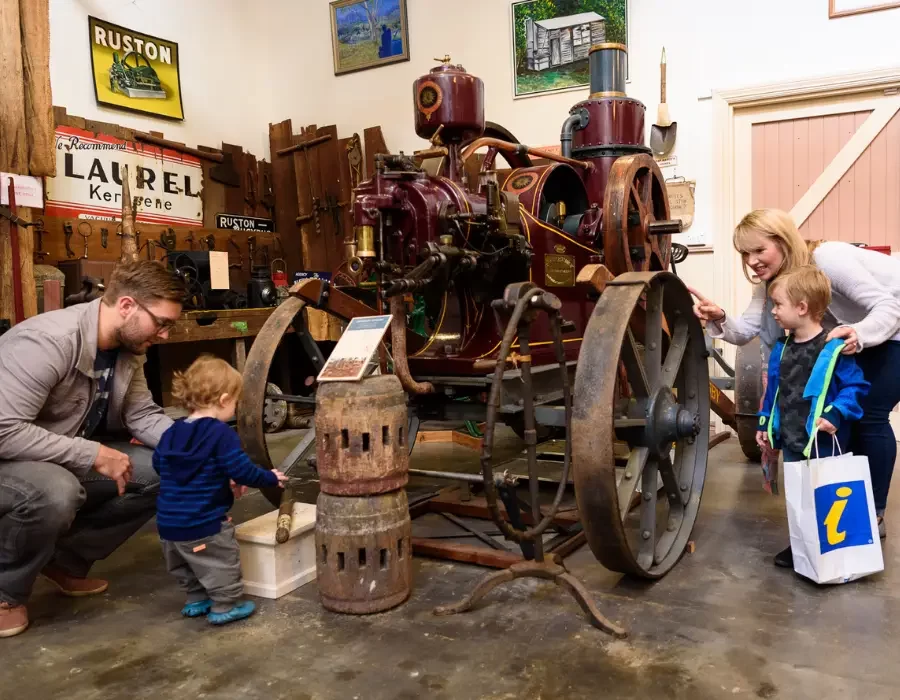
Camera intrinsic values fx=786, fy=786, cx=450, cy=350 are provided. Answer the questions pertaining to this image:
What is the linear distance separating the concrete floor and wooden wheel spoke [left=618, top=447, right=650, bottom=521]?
0.30 m

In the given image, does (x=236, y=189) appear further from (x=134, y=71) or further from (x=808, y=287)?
(x=808, y=287)

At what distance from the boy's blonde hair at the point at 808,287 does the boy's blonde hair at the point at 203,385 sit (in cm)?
186

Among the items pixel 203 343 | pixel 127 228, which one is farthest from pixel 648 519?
pixel 203 343

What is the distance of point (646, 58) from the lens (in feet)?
17.8

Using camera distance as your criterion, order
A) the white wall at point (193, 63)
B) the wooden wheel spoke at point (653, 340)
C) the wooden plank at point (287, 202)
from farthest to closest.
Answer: the wooden plank at point (287, 202), the white wall at point (193, 63), the wooden wheel spoke at point (653, 340)

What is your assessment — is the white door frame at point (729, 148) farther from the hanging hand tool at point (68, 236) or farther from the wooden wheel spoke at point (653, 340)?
the hanging hand tool at point (68, 236)

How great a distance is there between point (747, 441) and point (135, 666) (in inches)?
126

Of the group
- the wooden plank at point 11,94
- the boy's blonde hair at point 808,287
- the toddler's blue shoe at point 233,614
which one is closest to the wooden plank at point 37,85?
the wooden plank at point 11,94

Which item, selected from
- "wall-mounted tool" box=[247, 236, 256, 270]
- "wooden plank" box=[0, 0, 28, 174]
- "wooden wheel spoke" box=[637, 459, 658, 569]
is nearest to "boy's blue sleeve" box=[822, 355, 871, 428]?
"wooden wheel spoke" box=[637, 459, 658, 569]

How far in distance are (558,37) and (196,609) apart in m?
4.76

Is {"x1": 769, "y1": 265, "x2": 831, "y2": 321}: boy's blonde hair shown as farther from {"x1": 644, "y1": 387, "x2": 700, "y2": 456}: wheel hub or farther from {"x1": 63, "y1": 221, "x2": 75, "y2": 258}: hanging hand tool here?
{"x1": 63, "y1": 221, "x2": 75, "y2": 258}: hanging hand tool

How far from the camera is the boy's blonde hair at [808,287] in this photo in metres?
2.66

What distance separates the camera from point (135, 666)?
213cm

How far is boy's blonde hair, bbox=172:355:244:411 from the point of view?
2.38 meters
